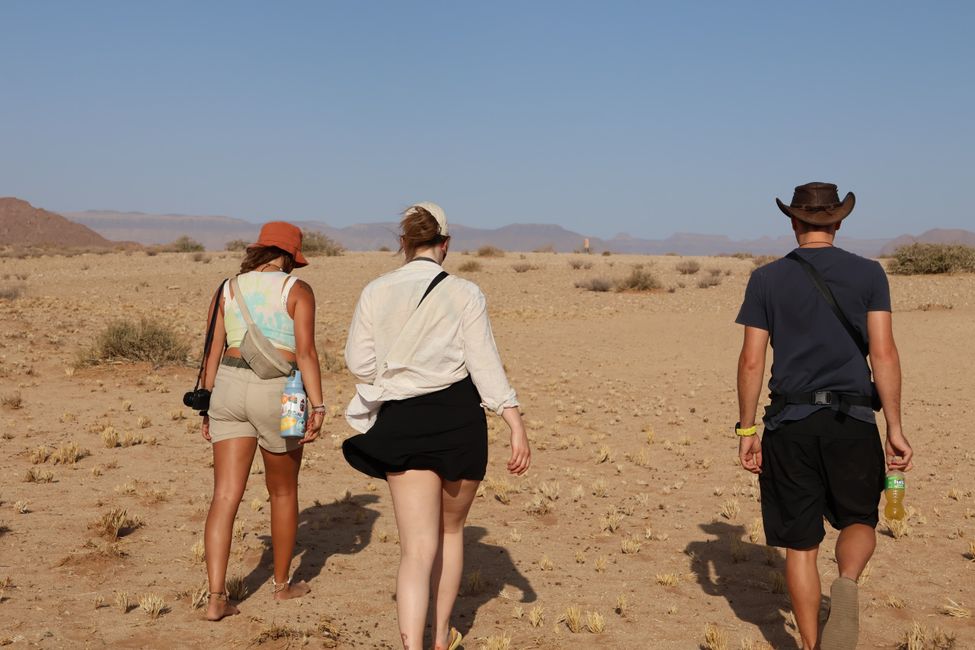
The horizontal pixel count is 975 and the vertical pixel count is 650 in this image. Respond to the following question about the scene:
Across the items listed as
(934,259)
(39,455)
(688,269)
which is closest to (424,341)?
(39,455)

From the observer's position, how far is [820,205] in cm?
381

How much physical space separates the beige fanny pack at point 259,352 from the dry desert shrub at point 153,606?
131cm

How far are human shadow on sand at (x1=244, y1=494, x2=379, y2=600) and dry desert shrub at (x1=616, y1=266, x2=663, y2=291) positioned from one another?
2084cm

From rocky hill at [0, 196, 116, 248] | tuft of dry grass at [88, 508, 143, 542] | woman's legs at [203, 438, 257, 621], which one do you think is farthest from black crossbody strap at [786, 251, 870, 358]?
rocky hill at [0, 196, 116, 248]

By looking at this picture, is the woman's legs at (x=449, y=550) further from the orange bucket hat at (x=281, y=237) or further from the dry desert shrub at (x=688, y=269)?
the dry desert shrub at (x=688, y=269)

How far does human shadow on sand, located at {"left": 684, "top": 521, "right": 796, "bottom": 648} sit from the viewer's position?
192 inches

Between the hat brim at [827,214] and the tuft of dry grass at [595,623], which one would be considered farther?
the tuft of dry grass at [595,623]

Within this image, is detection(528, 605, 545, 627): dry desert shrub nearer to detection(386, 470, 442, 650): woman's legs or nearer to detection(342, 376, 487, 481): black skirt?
detection(386, 470, 442, 650): woman's legs

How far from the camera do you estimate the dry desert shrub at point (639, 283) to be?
2750 centimetres

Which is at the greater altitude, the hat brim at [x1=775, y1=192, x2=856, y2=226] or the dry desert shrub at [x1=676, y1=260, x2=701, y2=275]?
the hat brim at [x1=775, y1=192, x2=856, y2=226]

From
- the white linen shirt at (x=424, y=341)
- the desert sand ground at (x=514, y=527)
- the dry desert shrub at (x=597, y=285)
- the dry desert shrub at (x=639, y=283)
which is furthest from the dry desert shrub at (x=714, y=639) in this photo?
the dry desert shrub at (x=639, y=283)

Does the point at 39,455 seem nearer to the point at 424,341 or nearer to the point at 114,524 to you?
the point at 114,524

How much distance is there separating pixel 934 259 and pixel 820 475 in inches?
1057

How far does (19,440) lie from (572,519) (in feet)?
17.9
